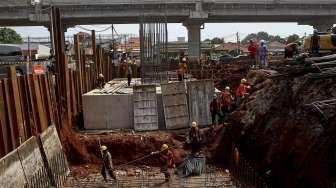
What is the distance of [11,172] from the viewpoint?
34.0 feet

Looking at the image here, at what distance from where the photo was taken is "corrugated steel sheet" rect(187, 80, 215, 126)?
17719mm

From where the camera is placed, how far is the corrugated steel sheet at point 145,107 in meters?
17.3

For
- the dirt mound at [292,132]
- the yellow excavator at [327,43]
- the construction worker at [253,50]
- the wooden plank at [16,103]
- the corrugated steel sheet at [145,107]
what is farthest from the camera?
the construction worker at [253,50]

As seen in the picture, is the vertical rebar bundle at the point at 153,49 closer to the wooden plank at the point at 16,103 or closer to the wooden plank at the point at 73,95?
the wooden plank at the point at 73,95

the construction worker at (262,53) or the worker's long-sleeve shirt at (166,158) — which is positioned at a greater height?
the construction worker at (262,53)

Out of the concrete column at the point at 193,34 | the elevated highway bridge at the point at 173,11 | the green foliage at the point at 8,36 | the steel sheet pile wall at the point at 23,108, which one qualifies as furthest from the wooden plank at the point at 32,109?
the green foliage at the point at 8,36

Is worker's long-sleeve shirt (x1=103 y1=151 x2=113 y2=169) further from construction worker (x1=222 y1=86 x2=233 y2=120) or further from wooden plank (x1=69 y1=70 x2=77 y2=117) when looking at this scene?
construction worker (x1=222 y1=86 x2=233 y2=120)

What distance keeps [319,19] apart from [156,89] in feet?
134

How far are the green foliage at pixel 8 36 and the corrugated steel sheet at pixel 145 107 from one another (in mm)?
51512

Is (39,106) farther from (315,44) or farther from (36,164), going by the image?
(315,44)

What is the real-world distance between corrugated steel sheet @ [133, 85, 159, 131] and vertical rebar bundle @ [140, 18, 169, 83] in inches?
90.4

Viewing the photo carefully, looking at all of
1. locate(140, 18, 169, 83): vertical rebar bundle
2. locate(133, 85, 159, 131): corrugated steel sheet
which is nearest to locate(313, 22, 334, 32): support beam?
locate(140, 18, 169, 83): vertical rebar bundle

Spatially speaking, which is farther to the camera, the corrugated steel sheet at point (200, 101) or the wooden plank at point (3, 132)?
the corrugated steel sheet at point (200, 101)

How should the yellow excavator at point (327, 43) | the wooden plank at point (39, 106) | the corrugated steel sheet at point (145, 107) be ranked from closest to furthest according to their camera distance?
the wooden plank at point (39, 106) → the yellow excavator at point (327, 43) → the corrugated steel sheet at point (145, 107)
